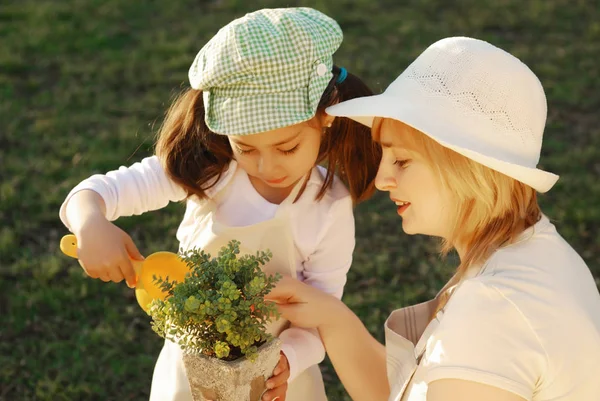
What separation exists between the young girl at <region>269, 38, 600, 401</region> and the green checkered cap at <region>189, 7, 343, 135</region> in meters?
0.13

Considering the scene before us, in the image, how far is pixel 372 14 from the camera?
7.23 m

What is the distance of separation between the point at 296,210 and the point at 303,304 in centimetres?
30

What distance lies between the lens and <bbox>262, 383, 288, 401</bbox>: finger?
90.6 inches

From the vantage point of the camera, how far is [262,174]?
2.62 m

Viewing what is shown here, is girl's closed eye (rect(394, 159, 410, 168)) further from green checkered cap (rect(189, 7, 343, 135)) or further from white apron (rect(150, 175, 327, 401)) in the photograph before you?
white apron (rect(150, 175, 327, 401))

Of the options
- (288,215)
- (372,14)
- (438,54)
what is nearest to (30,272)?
(288,215)

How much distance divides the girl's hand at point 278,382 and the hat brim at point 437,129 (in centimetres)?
68

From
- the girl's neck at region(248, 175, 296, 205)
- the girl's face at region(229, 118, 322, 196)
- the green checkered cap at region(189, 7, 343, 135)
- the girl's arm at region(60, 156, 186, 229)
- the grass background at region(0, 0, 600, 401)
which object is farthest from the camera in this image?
the grass background at region(0, 0, 600, 401)

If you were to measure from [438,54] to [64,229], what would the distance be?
2952 mm

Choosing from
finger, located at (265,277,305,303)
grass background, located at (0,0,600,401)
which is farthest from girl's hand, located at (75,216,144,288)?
grass background, located at (0,0,600,401)

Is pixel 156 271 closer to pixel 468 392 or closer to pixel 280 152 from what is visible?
pixel 280 152

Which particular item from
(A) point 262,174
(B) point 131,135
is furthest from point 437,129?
(B) point 131,135

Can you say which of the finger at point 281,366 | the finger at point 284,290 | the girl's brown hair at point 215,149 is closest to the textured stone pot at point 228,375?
the finger at point 281,366

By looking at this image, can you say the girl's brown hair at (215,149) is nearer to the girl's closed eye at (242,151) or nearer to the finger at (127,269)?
the girl's closed eye at (242,151)
